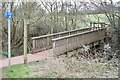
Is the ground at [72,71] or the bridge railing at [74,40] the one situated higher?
the bridge railing at [74,40]

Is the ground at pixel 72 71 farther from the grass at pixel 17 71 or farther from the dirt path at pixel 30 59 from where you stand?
the dirt path at pixel 30 59

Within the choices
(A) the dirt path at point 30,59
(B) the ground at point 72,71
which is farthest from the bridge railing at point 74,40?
(B) the ground at point 72,71

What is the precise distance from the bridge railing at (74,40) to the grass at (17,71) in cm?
148

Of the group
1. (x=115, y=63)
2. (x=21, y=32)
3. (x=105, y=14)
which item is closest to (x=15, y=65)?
(x=115, y=63)

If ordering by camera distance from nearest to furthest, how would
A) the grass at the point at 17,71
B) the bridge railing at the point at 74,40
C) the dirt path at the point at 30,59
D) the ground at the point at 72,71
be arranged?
the ground at the point at 72,71, the grass at the point at 17,71, the dirt path at the point at 30,59, the bridge railing at the point at 74,40

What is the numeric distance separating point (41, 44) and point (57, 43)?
4.13 feet

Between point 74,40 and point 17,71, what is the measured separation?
2.98 metres

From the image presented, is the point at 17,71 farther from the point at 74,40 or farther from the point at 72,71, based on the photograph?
the point at 74,40

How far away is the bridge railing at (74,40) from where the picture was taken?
7018 mm

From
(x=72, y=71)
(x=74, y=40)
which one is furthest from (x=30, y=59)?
(x=72, y=71)

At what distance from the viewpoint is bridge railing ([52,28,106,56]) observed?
7018 millimetres

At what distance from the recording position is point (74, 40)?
7.89 metres

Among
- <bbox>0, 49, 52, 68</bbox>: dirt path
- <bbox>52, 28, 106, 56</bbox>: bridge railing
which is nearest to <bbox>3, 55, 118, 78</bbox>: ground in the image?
<bbox>0, 49, 52, 68</bbox>: dirt path

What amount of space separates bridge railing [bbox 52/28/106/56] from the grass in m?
1.48
